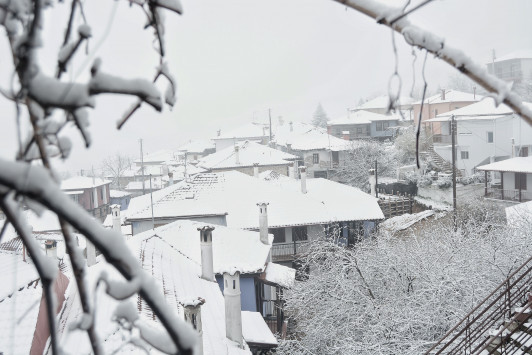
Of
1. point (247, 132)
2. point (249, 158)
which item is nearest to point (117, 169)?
point (247, 132)

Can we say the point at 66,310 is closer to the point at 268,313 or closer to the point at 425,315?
the point at 425,315

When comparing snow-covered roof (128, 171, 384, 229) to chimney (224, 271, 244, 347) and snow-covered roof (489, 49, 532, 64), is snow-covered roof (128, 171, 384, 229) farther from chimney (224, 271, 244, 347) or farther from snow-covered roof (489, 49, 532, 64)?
snow-covered roof (489, 49, 532, 64)

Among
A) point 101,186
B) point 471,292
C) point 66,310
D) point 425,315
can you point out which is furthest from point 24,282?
point 101,186

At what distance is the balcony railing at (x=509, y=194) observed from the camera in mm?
24844

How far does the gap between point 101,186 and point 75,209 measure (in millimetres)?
45262

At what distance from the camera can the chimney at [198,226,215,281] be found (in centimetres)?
1193

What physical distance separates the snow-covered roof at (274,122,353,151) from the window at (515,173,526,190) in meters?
15.9

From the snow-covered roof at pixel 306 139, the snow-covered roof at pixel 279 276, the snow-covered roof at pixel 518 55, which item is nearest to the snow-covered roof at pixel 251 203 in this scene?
the snow-covered roof at pixel 279 276

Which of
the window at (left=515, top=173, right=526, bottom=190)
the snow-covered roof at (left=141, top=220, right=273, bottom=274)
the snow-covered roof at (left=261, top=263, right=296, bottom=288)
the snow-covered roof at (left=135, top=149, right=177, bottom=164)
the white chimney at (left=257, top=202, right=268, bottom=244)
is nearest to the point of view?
the snow-covered roof at (left=141, top=220, right=273, bottom=274)

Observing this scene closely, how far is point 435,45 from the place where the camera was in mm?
1027

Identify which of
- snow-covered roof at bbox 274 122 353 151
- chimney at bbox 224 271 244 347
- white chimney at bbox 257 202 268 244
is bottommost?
chimney at bbox 224 271 244 347

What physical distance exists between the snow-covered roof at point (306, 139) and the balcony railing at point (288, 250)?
19.4 metres

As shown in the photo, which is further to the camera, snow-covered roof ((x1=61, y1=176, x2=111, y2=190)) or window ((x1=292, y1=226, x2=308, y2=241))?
snow-covered roof ((x1=61, y1=176, x2=111, y2=190))

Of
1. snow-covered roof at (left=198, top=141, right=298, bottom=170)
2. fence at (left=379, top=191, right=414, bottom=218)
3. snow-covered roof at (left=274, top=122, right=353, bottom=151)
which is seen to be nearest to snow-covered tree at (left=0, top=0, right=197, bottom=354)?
fence at (left=379, top=191, right=414, bottom=218)
